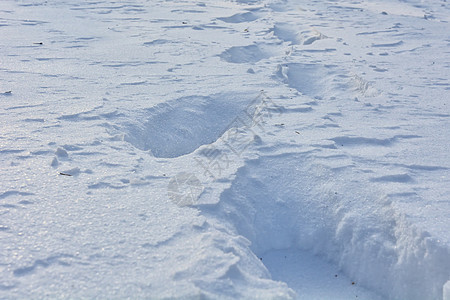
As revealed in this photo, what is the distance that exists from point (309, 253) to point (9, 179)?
1.60 meters

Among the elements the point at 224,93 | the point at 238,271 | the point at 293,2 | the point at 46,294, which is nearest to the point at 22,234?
the point at 46,294

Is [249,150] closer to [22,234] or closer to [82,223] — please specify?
[82,223]

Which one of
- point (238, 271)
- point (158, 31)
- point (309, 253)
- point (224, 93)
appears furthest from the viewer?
point (158, 31)

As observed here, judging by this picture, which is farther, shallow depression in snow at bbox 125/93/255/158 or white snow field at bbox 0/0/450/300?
shallow depression in snow at bbox 125/93/255/158

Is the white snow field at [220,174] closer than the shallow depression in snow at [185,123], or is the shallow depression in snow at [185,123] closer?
the white snow field at [220,174]

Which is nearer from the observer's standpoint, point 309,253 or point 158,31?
point 309,253

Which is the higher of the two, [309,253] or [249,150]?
[249,150]

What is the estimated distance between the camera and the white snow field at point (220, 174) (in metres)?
1.82

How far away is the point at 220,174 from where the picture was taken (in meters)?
2.50

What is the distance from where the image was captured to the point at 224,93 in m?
3.69

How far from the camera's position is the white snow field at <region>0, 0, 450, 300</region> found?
5.98ft

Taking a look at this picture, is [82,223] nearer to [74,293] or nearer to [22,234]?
[22,234]

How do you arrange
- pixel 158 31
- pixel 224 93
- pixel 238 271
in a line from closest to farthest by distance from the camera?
1. pixel 238 271
2. pixel 224 93
3. pixel 158 31

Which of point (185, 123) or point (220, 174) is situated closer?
point (220, 174)
